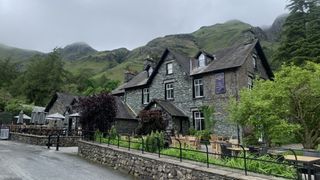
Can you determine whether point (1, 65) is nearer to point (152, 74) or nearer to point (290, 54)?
point (152, 74)

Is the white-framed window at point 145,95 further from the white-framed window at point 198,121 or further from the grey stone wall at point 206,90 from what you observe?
the white-framed window at point 198,121

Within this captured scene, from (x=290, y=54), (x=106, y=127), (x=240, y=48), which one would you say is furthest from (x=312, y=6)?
(x=106, y=127)

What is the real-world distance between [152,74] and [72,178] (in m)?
22.5

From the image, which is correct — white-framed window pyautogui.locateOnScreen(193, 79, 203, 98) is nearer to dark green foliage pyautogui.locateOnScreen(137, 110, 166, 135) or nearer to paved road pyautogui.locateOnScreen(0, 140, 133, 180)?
dark green foliage pyautogui.locateOnScreen(137, 110, 166, 135)

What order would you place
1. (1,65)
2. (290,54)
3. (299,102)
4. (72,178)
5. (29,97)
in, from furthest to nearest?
1. (1,65)
2. (29,97)
3. (290,54)
4. (299,102)
5. (72,178)

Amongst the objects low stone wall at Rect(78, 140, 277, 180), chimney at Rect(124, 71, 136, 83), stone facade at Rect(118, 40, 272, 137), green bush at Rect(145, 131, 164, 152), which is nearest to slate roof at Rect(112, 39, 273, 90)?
stone facade at Rect(118, 40, 272, 137)

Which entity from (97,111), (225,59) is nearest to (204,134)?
(225,59)

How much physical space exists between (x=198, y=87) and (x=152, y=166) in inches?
704

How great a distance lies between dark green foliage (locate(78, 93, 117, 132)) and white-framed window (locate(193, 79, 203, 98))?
9.85 m

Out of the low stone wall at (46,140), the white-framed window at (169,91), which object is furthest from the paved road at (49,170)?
the white-framed window at (169,91)

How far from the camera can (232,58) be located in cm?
2862

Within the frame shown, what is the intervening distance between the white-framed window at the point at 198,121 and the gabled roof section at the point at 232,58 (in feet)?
12.9

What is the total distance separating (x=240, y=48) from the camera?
3012 centimetres

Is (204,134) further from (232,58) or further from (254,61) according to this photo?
(254,61)
